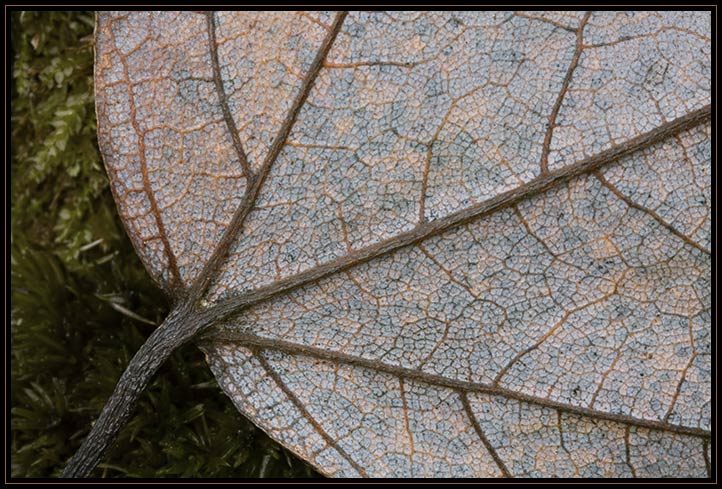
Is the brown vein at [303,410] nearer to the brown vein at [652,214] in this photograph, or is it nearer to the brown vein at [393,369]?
the brown vein at [393,369]

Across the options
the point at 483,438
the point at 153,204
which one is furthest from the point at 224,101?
the point at 483,438

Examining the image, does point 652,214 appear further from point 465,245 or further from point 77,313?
point 77,313

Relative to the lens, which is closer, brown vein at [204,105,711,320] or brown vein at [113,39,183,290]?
brown vein at [204,105,711,320]

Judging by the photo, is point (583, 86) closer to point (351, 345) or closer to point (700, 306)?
point (700, 306)

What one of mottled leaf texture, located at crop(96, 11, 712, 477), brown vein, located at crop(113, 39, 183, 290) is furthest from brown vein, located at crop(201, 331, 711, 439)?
brown vein, located at crop(113, 39, 183, 290)

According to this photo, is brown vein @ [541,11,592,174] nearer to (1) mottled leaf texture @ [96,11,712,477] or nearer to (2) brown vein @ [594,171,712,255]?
(1) mottled leaf texture @ [96,11,712,477]
